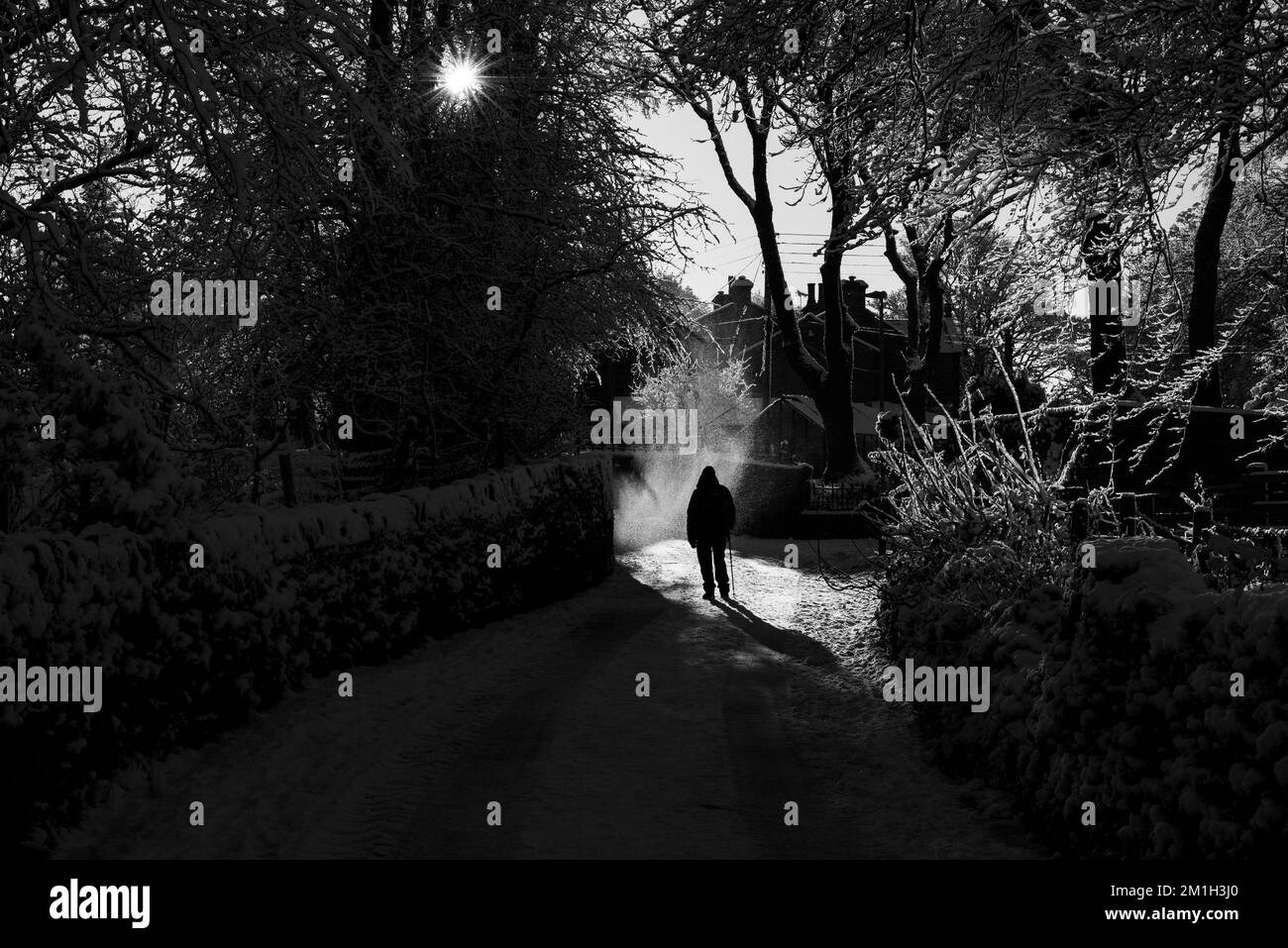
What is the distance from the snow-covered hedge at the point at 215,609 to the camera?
232 inches

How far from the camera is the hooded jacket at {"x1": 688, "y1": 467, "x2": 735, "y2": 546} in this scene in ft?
52.7

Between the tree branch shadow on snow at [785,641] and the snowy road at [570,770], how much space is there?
6 cm

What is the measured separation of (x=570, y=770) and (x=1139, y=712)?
12.1ft

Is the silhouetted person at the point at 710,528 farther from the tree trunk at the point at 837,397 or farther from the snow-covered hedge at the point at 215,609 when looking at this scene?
the tree trunk at the point at 837,397

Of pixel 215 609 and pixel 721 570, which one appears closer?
pixel 215 609

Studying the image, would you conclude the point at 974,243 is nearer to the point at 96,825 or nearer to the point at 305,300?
the point at 305,300

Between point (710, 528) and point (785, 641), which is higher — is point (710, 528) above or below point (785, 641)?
above

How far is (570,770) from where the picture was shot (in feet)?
24.5

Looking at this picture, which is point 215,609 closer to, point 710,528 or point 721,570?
point 710,528

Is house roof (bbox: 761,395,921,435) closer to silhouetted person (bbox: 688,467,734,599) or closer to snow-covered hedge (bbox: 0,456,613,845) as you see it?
silhouetted person (bbox: 688,467,734,599)

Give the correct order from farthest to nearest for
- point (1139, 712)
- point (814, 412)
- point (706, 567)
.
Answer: point (814, 412)
point (706, 567)
point (1139, 712)

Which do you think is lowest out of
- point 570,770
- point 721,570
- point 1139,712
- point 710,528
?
point 570,770

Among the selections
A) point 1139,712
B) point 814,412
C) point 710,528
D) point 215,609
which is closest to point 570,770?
point 215,609

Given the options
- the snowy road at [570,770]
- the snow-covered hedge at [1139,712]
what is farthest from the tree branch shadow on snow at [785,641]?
the snow-covered hedge at [1139,712]
